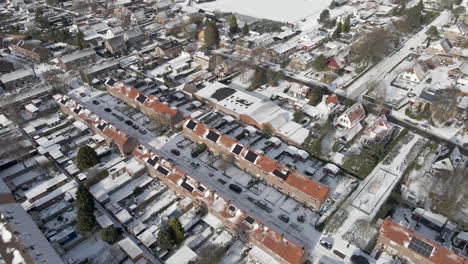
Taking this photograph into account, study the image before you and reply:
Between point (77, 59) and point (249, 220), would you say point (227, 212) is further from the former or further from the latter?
point (77, 59)

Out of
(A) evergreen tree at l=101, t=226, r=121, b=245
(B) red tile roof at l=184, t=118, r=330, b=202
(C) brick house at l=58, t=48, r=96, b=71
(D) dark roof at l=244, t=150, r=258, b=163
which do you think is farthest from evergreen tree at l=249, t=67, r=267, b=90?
(A) evergreen tree at l=101, t=226, r=121, b=245

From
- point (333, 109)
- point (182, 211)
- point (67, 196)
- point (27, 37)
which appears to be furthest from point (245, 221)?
point (27, 37)

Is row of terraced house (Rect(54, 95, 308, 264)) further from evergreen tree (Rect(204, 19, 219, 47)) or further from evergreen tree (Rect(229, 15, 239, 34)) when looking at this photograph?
evergreen tree (Rect(229, 15, 239, 34))

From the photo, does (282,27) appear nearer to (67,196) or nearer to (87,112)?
(87,112)

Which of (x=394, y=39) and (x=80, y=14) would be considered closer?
(x=394, y=39)

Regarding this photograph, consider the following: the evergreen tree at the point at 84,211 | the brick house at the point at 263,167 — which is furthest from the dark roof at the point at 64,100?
the evergreen tree at the point at 84,211

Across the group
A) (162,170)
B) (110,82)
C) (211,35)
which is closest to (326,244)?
(162,170)
